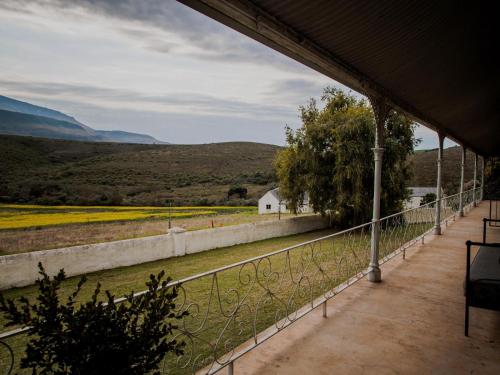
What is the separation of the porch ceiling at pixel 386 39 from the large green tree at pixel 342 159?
9694 millimetres

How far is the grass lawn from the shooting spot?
12.1ft

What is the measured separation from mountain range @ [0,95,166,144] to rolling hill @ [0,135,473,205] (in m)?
26.2

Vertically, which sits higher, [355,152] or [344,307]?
[355,152]

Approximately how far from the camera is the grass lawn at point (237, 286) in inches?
145

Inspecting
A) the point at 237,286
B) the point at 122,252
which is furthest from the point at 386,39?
the point at 122,252

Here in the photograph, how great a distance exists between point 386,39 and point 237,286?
6.07 metres

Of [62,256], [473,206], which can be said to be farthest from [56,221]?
[473,206]

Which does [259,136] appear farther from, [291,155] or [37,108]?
[37,108]

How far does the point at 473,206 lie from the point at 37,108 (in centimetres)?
21830

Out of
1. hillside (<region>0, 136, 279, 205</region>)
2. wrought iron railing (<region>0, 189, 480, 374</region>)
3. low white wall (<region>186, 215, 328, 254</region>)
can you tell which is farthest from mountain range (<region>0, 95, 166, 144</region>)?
wrought iron railing (<region>0, 189, 480, 374</region>)

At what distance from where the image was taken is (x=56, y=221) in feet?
54.3

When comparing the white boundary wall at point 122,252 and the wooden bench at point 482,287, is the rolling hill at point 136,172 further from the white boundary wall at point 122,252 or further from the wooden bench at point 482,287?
the wooden bench at point 482,287

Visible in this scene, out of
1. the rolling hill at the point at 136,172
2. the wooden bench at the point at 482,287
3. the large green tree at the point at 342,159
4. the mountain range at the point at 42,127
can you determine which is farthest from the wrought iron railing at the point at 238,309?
the mountain range at the point at 42,127

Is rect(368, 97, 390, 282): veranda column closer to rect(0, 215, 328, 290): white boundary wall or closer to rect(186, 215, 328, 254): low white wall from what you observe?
rect(0, 215, 328, 290): white boundary wall
